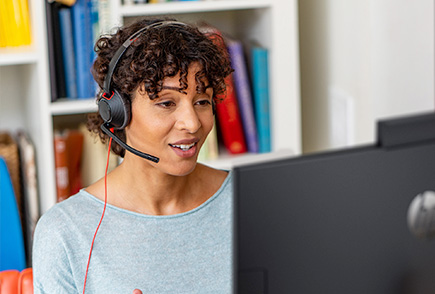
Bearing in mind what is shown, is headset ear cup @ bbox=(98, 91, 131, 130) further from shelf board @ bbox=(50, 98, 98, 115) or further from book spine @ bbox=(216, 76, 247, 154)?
book spine @ bbox=(216, 76, 247, 154)

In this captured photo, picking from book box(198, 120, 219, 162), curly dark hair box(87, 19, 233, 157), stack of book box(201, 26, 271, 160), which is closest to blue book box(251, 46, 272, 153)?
stack of book box(201, 26, 271, 160)

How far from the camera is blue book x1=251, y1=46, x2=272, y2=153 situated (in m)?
1.95

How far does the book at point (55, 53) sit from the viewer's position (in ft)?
5.90

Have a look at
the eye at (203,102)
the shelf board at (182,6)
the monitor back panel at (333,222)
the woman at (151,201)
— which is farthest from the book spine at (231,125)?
the monitor back panel at (333,222)

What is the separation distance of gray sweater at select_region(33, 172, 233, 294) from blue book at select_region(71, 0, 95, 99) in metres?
0.75

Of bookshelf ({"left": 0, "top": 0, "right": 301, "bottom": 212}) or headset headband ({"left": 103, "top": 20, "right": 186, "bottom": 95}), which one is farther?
bookshelf ({"left": 0, "top": 0, "right": 301, "bottom": 212})

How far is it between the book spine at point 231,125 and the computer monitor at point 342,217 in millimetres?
1367

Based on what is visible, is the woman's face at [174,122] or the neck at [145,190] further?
the neck at [145,190]

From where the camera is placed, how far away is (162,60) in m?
1.06

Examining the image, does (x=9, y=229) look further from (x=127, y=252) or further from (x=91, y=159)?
(x=127, y=252)

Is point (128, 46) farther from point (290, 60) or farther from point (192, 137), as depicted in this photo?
point (290, 60)

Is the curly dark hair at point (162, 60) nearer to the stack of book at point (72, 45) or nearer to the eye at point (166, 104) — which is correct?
the eye at point (166, 104)

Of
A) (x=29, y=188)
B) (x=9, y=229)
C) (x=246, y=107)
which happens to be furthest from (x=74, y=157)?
(x=246, y=107)

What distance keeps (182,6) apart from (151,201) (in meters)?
0.82
